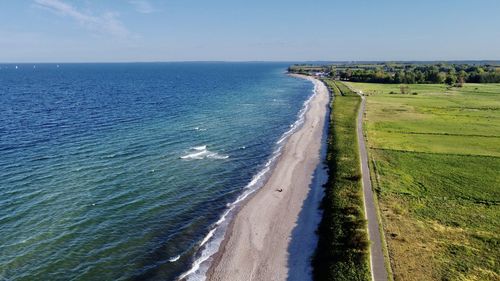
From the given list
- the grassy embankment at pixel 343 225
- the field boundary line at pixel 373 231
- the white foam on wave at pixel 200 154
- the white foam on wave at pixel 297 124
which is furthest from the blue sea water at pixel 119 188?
the field boundary line at pixel 373 231

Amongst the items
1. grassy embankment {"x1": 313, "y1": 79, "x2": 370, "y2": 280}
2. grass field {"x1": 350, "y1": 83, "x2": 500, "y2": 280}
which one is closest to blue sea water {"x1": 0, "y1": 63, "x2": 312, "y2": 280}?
grassy embankment {"x1": 313, "y1": 79, "x2": 370, "y2": 280}

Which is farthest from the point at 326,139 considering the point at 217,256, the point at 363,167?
the point at 217,256

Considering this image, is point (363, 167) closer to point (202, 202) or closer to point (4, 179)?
point (202, 202)

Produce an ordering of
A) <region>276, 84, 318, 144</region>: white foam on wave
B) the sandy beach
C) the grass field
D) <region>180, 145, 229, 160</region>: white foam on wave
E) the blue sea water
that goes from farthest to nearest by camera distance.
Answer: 1. <region>276, 84, 318, 144</region>: white foam on wave
2. <region>180, 145, 229, 160</region>: white foam on wave
3. the blue sea water
4. the sandy beach
5. the grass field

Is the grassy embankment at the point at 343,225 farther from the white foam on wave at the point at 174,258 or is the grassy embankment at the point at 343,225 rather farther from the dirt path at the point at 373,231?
the white foam on wave at the point at 174,258

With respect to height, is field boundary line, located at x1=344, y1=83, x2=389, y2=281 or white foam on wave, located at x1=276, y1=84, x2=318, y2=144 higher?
white foam on wave, located at x1=276, y1=84, x2=318, y2=144

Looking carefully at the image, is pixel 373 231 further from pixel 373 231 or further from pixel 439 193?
pixel 439 193

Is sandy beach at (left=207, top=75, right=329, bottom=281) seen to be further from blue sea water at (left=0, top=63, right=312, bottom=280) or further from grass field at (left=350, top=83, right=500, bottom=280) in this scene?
grass field at (left=350, top=83, right=500, bottom=280)
